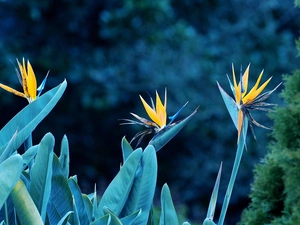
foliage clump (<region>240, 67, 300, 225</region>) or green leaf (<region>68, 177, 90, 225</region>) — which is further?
foliage clump (<region>240, 67, 300, 225</region>)

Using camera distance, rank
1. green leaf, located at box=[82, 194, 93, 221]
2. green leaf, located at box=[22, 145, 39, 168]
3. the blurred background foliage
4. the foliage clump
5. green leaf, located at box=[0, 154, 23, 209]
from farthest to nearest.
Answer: the blurred background foliage → the foliage clump → green leaf, located at box=[82, 194, 93, 221] → green leaf, located at box=[22, 145, 39, 168] → green leaf, located at box=[0, 154, 23, 209]

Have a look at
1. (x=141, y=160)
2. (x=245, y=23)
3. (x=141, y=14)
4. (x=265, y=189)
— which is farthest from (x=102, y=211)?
(x=245, y=23)

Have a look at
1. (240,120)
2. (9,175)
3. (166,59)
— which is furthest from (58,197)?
(166,59)

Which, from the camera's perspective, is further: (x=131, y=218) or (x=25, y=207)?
(x=131, y=218)

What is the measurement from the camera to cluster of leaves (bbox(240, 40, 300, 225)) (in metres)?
2.14

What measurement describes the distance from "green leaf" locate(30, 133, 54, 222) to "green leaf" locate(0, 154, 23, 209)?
0.13 metres

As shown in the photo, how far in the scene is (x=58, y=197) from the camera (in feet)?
5.28

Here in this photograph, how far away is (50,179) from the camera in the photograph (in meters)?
1.52

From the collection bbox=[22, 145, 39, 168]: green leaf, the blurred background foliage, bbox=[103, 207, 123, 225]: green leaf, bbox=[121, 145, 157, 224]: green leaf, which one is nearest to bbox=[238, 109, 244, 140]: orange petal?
bbox=[121, 145, 157, 224]: green leaf

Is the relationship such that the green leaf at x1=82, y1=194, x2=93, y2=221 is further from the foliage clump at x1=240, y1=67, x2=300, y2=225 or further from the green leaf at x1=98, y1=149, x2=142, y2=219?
the foliage clump at x1=240, y1=67, x2=300, y2=225

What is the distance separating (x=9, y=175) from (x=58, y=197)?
26 centimetres

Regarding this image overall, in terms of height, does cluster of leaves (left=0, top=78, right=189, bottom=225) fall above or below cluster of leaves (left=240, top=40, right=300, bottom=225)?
below

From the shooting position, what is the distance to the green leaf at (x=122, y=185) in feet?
5.25

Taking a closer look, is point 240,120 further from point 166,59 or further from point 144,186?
point 166,59
